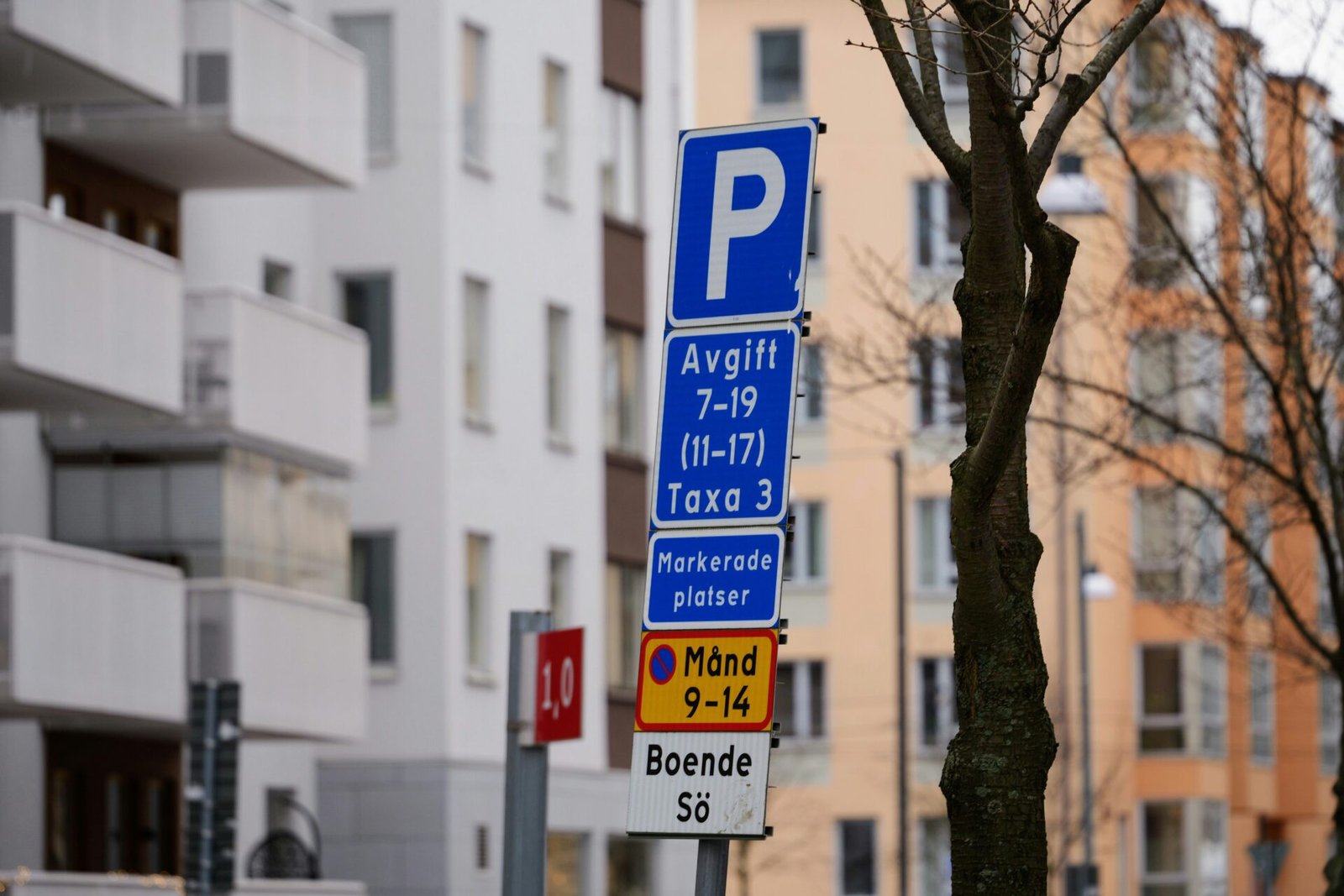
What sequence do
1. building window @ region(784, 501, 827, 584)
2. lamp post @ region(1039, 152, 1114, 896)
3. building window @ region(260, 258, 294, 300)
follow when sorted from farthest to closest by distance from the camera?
building window @ region(784, 501, 827, 584) < building window @ region(260, 258, 294, 300) < lamp post @ region(1039, 152, 1114, 896)

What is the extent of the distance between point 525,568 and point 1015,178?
3034cm

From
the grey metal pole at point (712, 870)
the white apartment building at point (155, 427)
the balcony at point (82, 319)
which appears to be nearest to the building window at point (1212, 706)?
the white apartment building at point (155, 427)

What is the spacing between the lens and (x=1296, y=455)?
2281 centimetres

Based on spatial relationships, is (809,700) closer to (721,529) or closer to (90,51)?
(90,51)

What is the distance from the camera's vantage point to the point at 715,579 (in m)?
7.23

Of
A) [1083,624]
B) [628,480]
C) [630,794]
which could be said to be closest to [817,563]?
[1083,624]

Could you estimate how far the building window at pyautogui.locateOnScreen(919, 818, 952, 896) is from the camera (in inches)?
2362

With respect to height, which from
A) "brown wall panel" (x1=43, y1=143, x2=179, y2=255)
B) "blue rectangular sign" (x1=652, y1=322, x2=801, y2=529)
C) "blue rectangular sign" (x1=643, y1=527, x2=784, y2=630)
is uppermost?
"brown wall panel" (x1=43, y1=143, x2=179, y2=255)

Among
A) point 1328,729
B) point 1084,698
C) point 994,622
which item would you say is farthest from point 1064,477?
point 1328,729

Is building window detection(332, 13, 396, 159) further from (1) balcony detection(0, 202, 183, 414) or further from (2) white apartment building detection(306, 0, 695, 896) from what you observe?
(1) balcony detection(0, 202, 183, 414)

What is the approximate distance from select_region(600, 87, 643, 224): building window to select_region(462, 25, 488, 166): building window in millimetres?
3498

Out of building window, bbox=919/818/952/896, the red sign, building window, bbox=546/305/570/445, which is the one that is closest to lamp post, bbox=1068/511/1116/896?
building window, bbox=546/305/570/445

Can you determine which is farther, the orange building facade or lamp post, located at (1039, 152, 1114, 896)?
the orange building facade

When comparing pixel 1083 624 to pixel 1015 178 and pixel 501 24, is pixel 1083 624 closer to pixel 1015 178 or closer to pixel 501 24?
pixel 501 24
